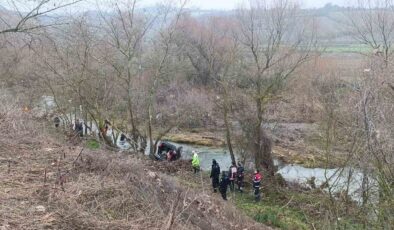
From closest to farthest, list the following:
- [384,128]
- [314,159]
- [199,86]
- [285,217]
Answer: [384,128] → [285,217] → [314,159] → [199,86]

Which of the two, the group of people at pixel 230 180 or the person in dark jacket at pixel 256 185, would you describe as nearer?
the group of people at pixel 230 180

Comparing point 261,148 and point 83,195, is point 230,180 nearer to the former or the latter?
point 261,148

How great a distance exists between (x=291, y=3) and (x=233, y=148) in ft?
25.1

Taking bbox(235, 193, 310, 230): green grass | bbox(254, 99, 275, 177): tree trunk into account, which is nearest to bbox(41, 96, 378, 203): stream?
bbox(254, 99, 275, 177): tree trunk

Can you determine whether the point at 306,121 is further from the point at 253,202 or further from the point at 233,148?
the point at 253,202

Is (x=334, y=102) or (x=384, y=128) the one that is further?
(x=334, y=102)

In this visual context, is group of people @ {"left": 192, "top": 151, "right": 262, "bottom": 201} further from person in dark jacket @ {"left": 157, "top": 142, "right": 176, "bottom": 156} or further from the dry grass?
the dry grass

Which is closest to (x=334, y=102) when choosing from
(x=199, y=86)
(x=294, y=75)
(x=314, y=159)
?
(x=314, y=159)

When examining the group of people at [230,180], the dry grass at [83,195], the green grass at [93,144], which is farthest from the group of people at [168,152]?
the dry grass at [83,195]

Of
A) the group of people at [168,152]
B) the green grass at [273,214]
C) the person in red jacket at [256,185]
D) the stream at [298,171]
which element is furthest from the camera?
the group of people at [168,152]

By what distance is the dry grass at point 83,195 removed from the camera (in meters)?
6.68

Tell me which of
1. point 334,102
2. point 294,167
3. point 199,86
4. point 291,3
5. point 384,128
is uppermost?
point 291,3

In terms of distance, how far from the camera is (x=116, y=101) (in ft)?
83.1

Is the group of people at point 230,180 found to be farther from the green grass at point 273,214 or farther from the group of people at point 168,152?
the group of people at point 168,152
